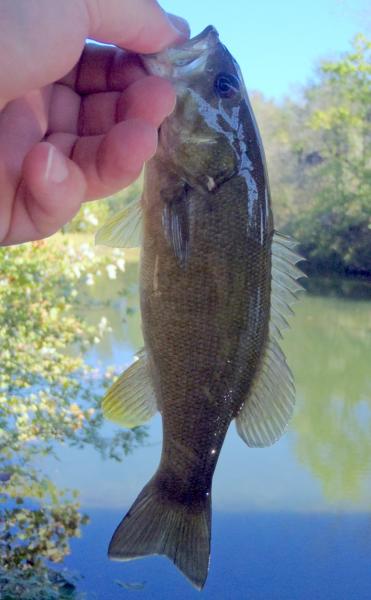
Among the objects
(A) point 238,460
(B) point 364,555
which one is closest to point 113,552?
(B) point 364,555

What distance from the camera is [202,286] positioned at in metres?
1.31

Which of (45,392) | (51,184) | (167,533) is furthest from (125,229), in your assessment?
(45,392)

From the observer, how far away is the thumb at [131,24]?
4.03ft

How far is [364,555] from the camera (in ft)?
14.5

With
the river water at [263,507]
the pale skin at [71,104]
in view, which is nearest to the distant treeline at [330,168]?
the river water at [263,507]

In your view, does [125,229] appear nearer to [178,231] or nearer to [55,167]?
[178,231]

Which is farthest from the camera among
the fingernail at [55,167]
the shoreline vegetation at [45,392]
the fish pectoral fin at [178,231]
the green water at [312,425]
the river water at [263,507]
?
the green water at [312,425]

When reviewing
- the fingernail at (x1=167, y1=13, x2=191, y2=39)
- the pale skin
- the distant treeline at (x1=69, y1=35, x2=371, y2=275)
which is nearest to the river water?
the pale skin

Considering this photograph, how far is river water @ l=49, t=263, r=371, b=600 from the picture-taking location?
405 centimetres

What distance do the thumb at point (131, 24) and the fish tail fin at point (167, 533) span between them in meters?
0.84

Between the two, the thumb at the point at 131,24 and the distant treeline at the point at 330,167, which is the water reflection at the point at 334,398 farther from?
the thumb at the point at 131,24

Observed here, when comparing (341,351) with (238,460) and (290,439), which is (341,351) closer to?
(290,439)

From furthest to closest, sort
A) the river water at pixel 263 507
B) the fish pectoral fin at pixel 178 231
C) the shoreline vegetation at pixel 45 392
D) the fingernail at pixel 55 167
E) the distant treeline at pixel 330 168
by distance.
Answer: the distant treeline at pixel 330 168 → the river water at pixel 263 507 → the shoreline vegetation at pixel 45 392 → the fish pectoral fin at pixel 178 231 → the fingernail at pixel 55 167

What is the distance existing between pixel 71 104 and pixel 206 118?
0.30 meters
